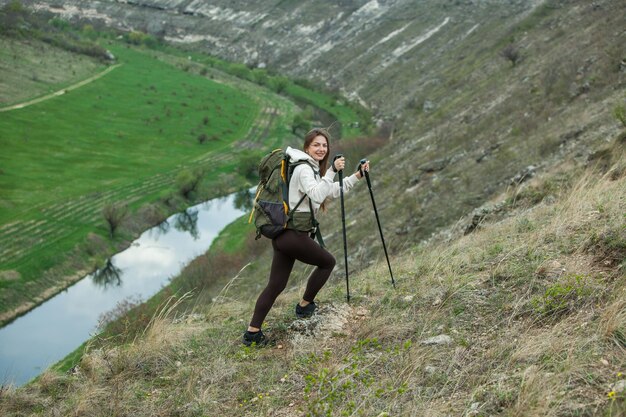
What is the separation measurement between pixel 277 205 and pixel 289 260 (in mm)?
757

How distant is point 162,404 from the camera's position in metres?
6.01

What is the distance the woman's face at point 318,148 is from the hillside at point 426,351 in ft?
7.03

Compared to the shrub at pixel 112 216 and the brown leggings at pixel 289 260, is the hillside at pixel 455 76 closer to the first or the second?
Answer: the brown leggings at pixel 289 260

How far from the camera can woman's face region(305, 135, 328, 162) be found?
6676 millimetres

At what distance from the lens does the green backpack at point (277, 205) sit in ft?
21.1

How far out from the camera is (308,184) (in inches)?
244

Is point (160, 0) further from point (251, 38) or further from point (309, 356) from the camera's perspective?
point (309, 356)

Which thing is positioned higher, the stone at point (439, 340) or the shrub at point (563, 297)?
the stone at point (439, 340)

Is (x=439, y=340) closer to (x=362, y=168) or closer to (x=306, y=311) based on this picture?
(x=306, y=311)

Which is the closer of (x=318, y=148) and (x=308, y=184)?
(x=308, y=184)

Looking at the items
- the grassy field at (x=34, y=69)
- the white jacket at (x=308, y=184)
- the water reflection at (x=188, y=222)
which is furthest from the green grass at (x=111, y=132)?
the white jacket at (x=308, y=184)

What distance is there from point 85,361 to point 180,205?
1924 inches

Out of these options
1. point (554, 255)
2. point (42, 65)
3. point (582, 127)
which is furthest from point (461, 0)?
point (554, 255)

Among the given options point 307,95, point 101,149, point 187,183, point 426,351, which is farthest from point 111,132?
point 426,351
